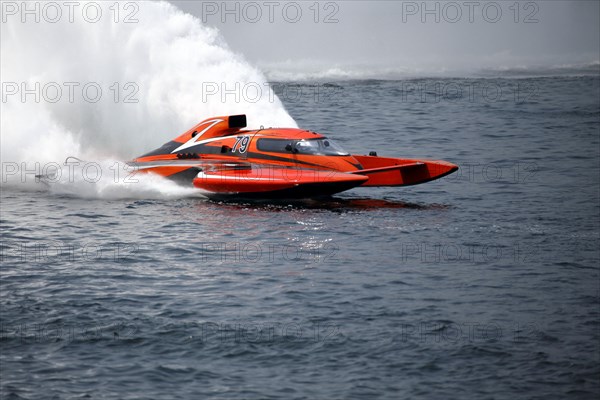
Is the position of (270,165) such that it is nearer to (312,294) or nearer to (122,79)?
(312,294)

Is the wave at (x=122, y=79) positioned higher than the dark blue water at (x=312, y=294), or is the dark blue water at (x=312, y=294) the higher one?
the wave at (x=122, y=79)

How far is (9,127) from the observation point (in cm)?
2441

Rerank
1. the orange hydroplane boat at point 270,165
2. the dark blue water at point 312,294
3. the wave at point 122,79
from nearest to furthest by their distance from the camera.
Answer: the dark blue water at point 312,294 → the orange hydroplane boat at point 270,165 → the wave at point 122,79

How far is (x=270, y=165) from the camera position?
66.5 feet

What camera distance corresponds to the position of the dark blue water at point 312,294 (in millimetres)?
11188

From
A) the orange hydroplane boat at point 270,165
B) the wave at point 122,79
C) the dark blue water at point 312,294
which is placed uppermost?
the wave at point 122,79

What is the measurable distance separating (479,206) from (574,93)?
22156 millimetres

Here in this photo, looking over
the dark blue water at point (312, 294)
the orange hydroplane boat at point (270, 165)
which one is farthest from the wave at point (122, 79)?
the dark blue water at point (312, 294)

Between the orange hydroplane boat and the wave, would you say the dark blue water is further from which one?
the wave

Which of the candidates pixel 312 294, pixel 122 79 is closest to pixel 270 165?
pixel 312 294

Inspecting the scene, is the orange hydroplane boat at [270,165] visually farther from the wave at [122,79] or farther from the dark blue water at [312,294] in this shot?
the wave at [122,79]

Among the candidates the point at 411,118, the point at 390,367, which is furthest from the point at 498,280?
the point at 411,118

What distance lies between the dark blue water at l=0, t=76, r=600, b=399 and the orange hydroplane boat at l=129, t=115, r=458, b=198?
1.79 feet

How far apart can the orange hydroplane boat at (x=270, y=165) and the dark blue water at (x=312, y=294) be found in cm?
55
